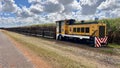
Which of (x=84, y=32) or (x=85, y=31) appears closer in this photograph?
(x=85, y=31)

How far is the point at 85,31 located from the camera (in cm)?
2734

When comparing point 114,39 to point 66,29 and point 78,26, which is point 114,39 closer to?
point 78,26

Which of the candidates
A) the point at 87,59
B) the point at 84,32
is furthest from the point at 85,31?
the point at 87,59

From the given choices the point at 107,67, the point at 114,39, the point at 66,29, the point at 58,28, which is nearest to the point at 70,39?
the point at 66,29

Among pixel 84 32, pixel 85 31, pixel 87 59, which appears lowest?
pixel 87 59

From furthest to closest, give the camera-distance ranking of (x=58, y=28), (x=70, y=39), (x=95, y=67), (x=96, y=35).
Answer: (x=58, y=28) → (x=70, y=39) → (x=96, y=35) → (x=95, y=67)

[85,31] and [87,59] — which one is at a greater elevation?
[85,31]

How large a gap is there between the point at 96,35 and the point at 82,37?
2657mm

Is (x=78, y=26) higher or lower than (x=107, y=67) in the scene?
higher

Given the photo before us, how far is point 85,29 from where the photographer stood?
2731 centimetres

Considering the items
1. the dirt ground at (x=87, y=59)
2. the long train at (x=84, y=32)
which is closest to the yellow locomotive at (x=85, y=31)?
the long train at (x=84, y=32)

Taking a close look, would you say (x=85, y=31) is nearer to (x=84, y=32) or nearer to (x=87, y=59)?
(x=84, y=32)

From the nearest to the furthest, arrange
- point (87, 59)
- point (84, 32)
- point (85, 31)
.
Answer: point (87, 59)
point (85, 31)
point (84, 32)

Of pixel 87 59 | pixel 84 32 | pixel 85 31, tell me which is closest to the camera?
pixel 87 59
